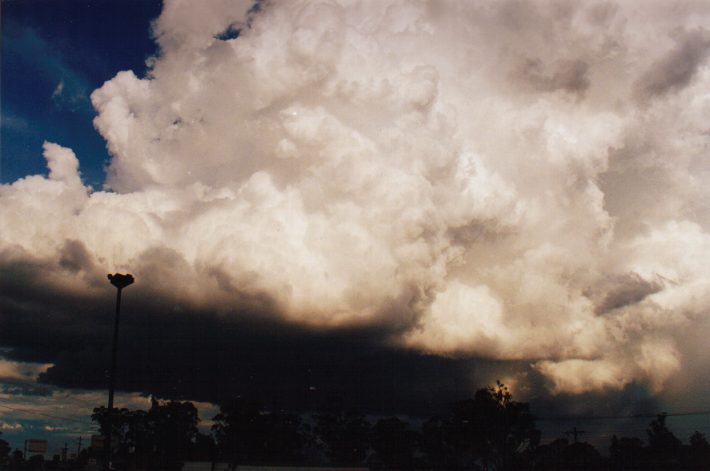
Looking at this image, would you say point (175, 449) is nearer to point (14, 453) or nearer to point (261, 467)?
point (14, 453)

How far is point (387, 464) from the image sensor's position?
430ft

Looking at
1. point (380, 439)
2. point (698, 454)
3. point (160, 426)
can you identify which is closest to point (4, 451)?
point (160, 426)

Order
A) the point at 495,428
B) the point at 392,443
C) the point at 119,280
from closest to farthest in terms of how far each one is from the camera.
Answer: the point at 119,280 → the point at 495,428 → the point at 392,443

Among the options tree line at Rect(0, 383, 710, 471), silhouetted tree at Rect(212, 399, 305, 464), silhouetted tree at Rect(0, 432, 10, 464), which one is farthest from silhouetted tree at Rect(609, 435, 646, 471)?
silhouetted tree at Rect(0, 432, 10, 464)

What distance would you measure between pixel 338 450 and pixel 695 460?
67.4m

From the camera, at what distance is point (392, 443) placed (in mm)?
133750

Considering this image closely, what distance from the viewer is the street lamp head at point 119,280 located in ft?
93.4

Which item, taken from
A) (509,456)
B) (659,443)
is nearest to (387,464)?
(509,456)

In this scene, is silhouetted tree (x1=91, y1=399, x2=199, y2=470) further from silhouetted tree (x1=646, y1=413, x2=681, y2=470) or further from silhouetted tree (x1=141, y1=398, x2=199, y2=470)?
silhouetted tree (x1=646, y1=413, x2=681, y2=470)

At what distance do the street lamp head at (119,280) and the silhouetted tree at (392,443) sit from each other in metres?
113

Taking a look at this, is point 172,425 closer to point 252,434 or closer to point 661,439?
point 252,434

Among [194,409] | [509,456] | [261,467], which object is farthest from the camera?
[194,409]

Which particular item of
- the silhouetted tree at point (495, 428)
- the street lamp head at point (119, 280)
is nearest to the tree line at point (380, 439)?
the silhouetted tree at point (495, 428)

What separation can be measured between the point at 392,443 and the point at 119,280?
377 feet
